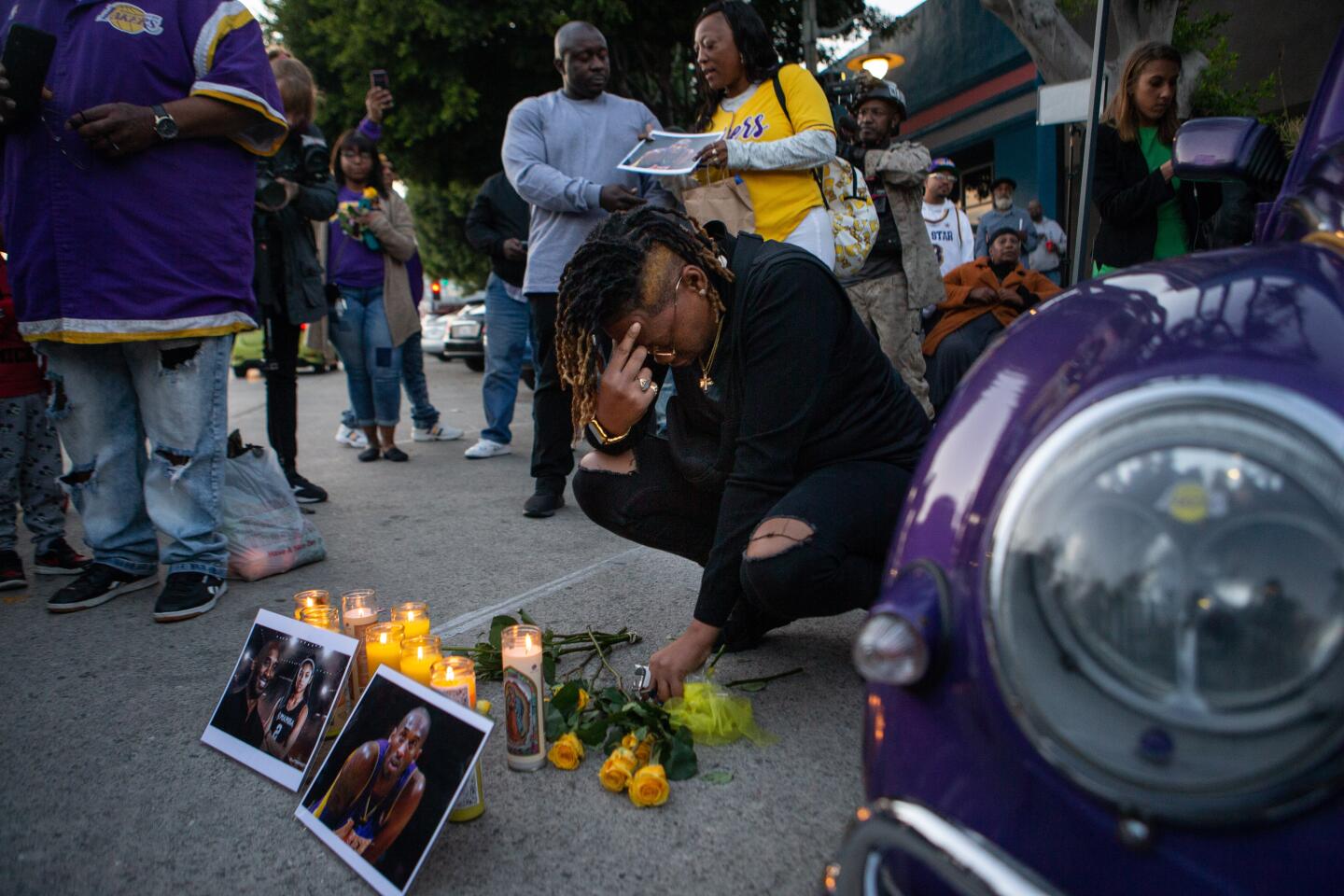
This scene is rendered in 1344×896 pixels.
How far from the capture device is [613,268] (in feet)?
6.77

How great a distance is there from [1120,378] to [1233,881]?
43 cm

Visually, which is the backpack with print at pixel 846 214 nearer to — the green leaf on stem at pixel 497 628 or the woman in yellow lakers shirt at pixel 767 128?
the woman in yellow lakers shirt at pixel 767 128

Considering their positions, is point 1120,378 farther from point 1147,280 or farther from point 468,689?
point 468,689

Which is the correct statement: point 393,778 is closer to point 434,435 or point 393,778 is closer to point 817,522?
point 817,522

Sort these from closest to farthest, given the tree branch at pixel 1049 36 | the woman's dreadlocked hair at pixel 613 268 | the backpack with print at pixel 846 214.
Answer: the woman's dreadlocked hair at pixel 613 268 → the backpack with print at pixel 846 214 → the tree branch at pixel 1049 36

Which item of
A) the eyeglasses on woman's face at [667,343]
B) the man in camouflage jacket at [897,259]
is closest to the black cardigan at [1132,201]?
the man in camouflage jacket at [897,259]

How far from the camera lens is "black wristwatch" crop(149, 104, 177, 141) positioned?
270cm

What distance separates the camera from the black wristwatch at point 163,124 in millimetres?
2699

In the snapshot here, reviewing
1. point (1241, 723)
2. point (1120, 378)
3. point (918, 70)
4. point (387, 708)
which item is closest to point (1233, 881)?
point (1241, 723)

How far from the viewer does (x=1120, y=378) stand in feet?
2.89

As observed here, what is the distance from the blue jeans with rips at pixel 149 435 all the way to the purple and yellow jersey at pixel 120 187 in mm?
130

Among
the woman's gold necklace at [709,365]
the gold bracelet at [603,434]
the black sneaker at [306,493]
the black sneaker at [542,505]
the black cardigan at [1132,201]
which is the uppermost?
the black cardigan at [1132,201]

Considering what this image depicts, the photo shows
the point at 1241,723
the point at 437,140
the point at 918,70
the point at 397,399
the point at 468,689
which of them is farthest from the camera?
the point at 918,70

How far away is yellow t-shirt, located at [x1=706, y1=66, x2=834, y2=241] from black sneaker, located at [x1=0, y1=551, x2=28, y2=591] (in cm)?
283
